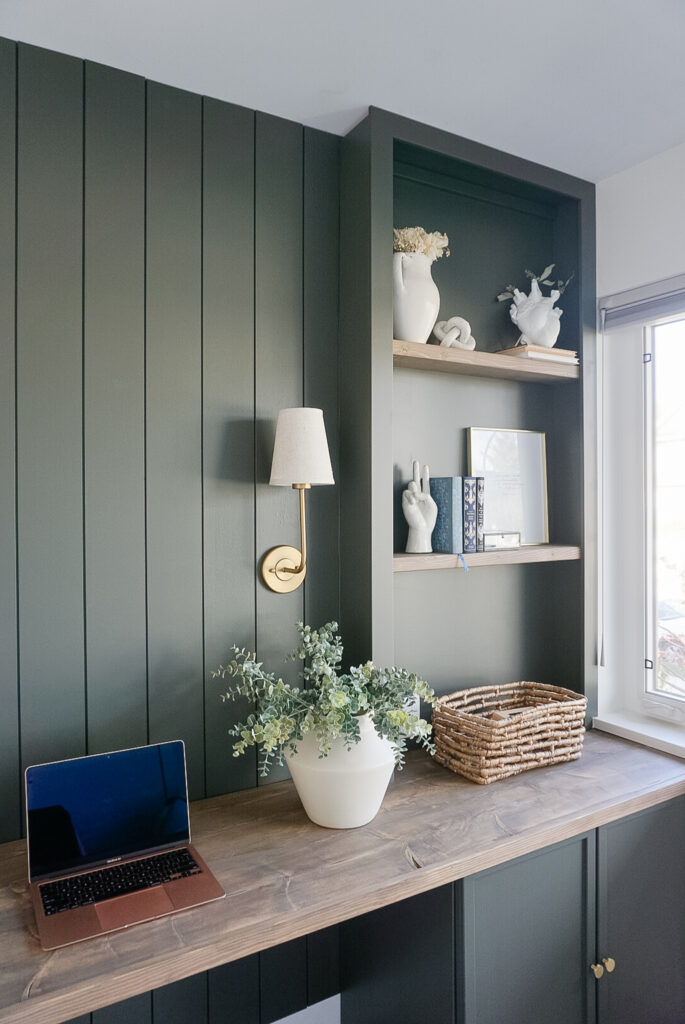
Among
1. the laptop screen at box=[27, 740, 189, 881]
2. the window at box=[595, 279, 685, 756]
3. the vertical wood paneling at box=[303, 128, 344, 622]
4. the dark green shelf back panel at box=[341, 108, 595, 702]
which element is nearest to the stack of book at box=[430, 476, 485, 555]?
the dark green shelf back panel at box=[341, 108, 595, 702]

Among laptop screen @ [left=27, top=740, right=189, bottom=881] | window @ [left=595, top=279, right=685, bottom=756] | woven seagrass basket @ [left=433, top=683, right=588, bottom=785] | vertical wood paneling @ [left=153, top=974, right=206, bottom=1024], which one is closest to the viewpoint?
laptop screen @ [left=27, top=740, right=189, bottom=881]

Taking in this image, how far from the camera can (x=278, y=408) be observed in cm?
180

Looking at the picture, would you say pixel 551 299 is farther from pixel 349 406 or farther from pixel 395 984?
pixel 395 984

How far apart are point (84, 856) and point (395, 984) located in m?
0.83

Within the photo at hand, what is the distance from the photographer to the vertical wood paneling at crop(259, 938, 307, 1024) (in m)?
1.78

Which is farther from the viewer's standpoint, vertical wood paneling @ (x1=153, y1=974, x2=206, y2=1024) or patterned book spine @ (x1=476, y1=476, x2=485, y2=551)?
patterned book spine @ (x1=476, y1=476, x2=485, y2=551)

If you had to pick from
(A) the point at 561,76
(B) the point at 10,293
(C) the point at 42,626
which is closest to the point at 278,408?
(B) the point at 10,293

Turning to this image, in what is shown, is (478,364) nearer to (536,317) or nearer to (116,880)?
(536,317)

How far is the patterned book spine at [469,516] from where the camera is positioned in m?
1.92

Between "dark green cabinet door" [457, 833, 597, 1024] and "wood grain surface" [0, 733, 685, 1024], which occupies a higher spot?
"wood grain surface" [0, 733, 685, 1024]

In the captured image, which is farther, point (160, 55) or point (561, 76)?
point (561, 76)

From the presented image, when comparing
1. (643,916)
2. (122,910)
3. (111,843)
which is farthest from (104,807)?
(643,916)

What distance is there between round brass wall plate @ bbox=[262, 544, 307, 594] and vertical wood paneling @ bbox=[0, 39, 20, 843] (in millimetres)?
591

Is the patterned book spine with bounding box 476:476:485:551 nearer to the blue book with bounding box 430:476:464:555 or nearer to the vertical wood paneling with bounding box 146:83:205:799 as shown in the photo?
the blue book with bounding box 430:476:464:555
